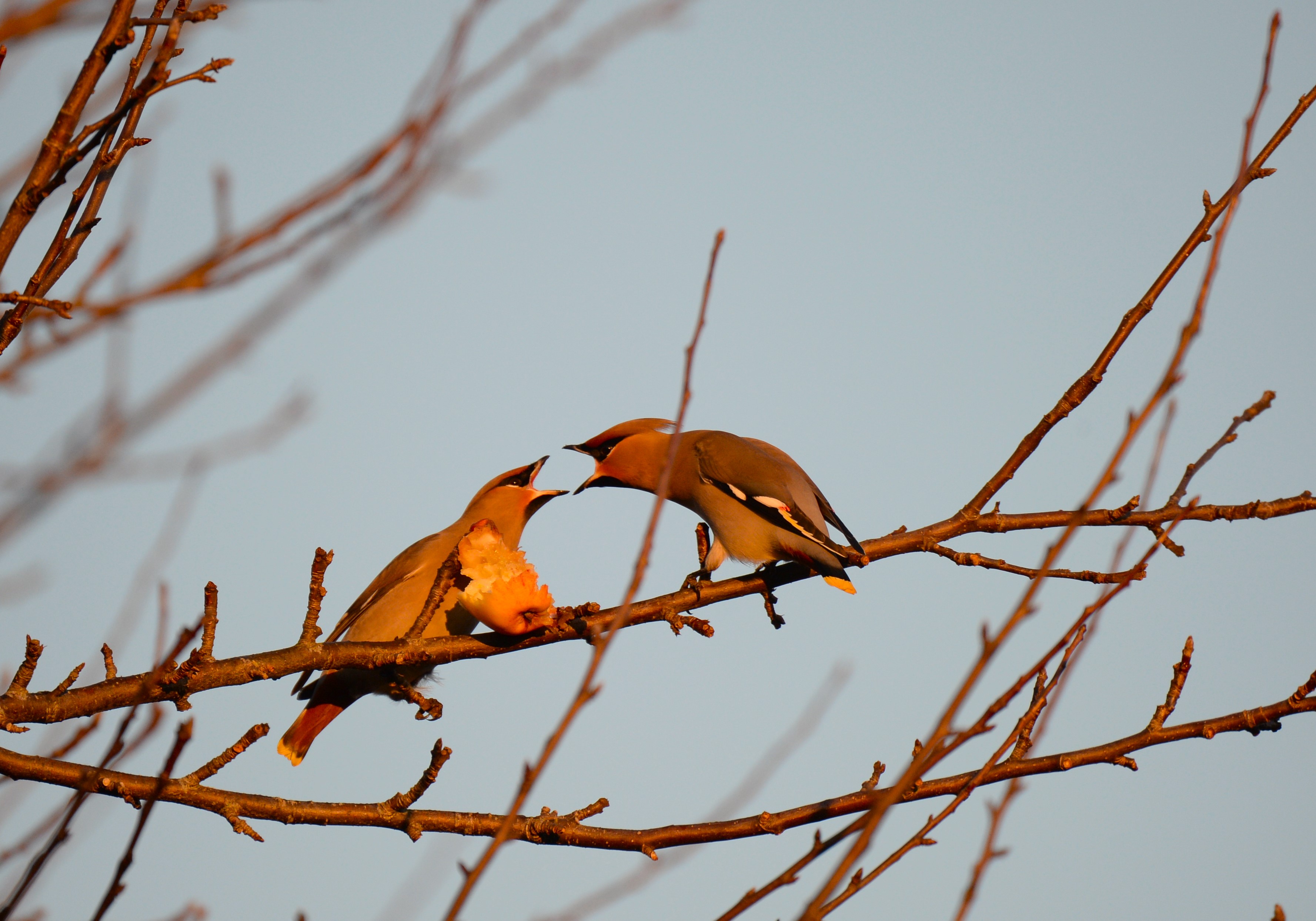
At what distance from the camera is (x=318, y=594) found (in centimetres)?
288

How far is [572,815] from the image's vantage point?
8.27 feet

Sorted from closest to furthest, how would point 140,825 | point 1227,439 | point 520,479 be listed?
point 140,825, point 1227,439, point 520,479

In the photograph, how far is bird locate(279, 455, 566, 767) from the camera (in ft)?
13.4

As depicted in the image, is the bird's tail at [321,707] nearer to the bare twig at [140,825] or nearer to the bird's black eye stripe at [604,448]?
the bird's black eye stripe at [604,448]

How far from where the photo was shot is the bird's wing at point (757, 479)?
3.92 meters

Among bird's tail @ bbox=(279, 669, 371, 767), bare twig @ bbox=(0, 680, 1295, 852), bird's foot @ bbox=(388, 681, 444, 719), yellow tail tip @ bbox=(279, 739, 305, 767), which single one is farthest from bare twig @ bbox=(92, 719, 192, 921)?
yellow tail tip @ bbox=(279, 739, 305, 767)

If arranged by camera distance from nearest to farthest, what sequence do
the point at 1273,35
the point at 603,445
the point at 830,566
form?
the point at 1273,35 < the point at 830,566 < the point at 603,445

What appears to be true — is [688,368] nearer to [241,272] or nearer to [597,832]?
[241,272]

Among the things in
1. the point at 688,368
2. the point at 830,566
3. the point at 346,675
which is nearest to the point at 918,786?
the point at 688,368

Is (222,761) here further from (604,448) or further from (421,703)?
(604,448)

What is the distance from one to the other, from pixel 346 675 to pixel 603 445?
1.46 metres

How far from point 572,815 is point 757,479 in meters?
2.02

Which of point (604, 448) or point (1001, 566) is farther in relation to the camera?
point (604, 448)

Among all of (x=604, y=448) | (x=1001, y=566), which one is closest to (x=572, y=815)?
(x=1001, y=566)
